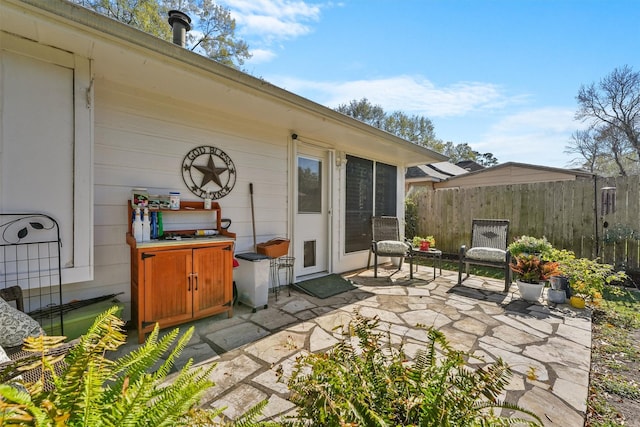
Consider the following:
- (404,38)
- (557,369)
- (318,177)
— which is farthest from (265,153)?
(557,369)

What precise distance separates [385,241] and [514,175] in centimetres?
832

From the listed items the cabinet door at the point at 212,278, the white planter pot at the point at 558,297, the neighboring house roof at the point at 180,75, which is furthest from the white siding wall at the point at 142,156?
the white planter pot at the point at 558,297

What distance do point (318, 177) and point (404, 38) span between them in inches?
114

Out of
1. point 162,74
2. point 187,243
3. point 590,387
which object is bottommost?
point 590,387

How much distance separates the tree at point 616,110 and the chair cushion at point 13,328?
17.8 metres

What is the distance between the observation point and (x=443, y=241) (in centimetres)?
666

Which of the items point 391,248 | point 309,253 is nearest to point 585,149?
point 391,248

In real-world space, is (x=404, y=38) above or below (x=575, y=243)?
above

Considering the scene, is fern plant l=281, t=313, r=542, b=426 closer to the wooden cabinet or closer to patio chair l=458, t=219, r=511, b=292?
the wooden cabinet

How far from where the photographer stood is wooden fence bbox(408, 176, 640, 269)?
175 inches

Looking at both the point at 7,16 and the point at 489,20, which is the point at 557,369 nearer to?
the point at 7,16

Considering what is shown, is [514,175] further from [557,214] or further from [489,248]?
[489,248]

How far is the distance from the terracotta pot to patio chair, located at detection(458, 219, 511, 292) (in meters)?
0.68

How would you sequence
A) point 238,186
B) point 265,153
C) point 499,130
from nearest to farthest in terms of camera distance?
point 238,186
point 265,153
point 499,130
